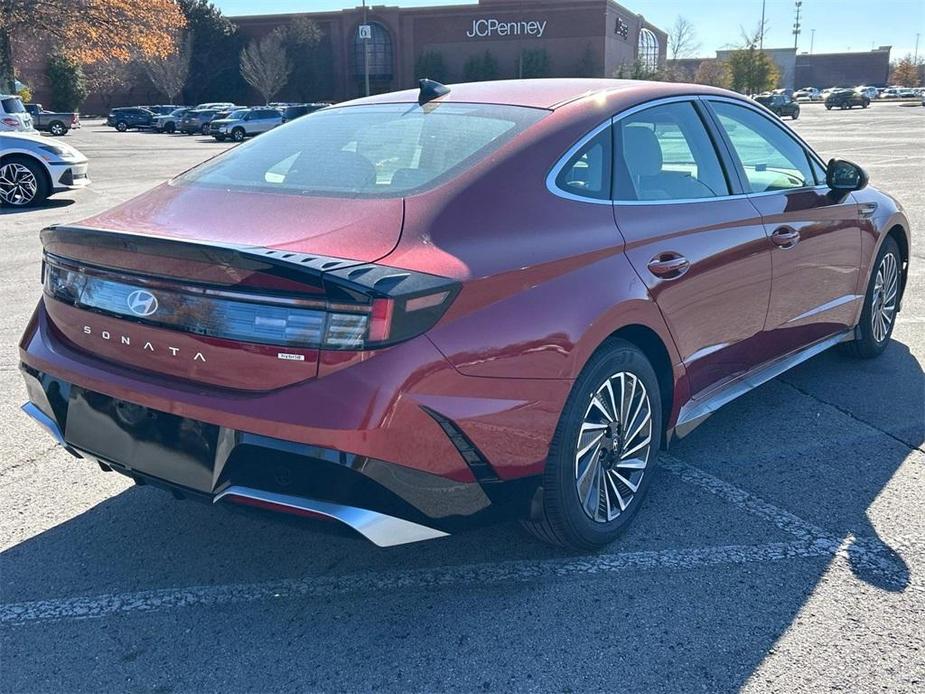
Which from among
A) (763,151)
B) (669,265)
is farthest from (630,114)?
(763,151)

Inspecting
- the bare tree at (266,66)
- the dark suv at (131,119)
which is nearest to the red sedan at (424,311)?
the dark suv at (131,119)

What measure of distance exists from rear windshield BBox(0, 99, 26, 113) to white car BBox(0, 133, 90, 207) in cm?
591

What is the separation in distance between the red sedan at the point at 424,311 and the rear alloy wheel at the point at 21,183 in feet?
34.5

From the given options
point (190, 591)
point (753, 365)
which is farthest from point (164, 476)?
point (753, 365)

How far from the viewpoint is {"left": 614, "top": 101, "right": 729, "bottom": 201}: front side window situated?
132 inches

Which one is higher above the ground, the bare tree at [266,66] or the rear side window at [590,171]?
the bare tree at [266,66]

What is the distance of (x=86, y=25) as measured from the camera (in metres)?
35.7

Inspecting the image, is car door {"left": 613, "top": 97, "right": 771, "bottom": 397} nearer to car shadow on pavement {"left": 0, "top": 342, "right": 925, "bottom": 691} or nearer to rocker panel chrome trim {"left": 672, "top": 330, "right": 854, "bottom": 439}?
rocker panel chrome trim {"left": 672, "top": 330, "right": 854, "bottom": 439}

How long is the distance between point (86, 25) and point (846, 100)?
5972cm

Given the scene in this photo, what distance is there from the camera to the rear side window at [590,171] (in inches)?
120

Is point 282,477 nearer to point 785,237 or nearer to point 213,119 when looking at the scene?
point 785,237

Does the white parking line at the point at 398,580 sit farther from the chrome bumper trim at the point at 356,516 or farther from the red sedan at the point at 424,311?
the chrome bumper trim at the point at 356,516

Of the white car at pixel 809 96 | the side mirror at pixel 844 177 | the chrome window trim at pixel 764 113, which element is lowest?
the side mirror at pixel 844 177

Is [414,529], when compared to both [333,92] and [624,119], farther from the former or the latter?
[333,92]
